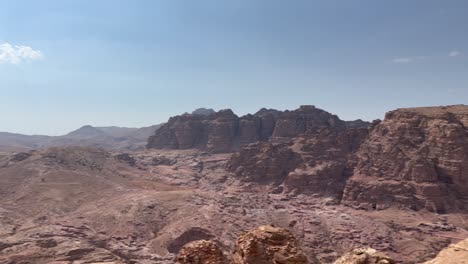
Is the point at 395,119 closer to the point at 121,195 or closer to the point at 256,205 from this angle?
the point at 256,205

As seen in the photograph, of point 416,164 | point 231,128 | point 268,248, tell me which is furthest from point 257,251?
point 231,128

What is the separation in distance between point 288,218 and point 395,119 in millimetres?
45336

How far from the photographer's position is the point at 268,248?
1365 cm

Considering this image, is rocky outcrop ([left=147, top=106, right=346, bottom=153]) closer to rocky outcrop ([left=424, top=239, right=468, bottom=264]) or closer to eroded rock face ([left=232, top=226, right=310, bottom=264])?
eroded rock face ([left=232, top=226, right=310, bottom=264])

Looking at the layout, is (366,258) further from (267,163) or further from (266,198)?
(267,163)

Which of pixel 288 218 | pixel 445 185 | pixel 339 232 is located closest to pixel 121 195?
pixel 288 218

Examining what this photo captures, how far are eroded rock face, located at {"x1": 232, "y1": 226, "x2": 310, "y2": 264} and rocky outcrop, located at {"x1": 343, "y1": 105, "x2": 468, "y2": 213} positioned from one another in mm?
76145

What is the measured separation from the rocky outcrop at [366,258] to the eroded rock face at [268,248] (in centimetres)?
171

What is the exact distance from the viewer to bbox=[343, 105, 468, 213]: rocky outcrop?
3221 inches

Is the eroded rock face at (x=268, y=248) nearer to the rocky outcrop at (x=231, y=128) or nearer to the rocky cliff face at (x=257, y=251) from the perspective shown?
the rocky cliff face at (x=257, y=251)

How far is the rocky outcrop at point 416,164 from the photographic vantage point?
81.8 meters

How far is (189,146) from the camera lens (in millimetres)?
174750

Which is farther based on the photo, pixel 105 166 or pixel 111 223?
pixel 105 166

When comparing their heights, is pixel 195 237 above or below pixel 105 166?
below
